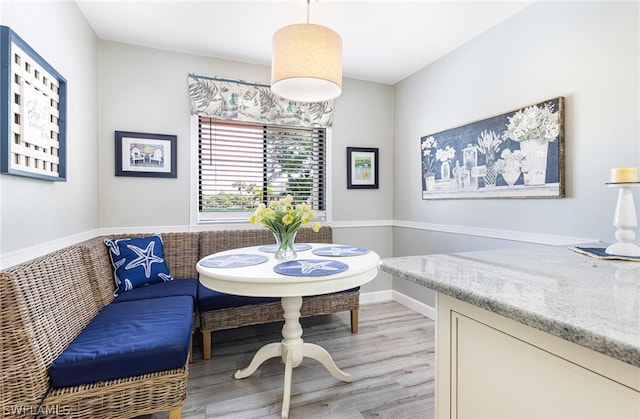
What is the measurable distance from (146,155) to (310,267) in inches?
77.7

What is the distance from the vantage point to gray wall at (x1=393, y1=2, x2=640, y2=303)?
67.6 inches

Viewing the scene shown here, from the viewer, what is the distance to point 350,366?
2.18 meters

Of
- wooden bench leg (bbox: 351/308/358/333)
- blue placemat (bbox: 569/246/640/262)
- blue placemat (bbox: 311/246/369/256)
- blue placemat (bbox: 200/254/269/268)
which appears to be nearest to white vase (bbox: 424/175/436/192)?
blue placemat (bbox: 311/246/369/256)

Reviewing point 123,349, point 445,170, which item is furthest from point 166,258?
point 445,170

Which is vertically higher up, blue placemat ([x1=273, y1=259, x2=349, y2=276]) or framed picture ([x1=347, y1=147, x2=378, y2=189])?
framed picture ([x1=347, y1=147, x2=378, y2=189])

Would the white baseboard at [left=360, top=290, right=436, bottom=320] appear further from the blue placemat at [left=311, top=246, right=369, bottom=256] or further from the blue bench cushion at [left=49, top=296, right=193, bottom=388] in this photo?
the blue bench cushion at [left=49, top=296, right=193, bottom=388]

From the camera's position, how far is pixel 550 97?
2.05 meters

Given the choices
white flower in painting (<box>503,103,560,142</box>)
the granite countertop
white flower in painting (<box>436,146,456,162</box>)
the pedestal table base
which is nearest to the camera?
the granite countertop

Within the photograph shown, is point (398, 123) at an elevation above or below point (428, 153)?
above

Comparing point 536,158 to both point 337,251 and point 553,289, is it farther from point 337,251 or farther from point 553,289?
point 553,289

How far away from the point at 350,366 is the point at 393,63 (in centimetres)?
274

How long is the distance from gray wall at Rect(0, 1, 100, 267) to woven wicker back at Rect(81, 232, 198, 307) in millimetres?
167

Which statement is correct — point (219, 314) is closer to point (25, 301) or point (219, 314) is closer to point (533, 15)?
point (25, 301)

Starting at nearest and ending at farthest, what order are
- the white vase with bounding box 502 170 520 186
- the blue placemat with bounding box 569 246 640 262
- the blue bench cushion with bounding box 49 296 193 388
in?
the blue placemat with bounding box 569 246 640 262 < the blue bench cushion with bounding box 49 296 193 388 < the white vase with bounding box 502 170 520 186
